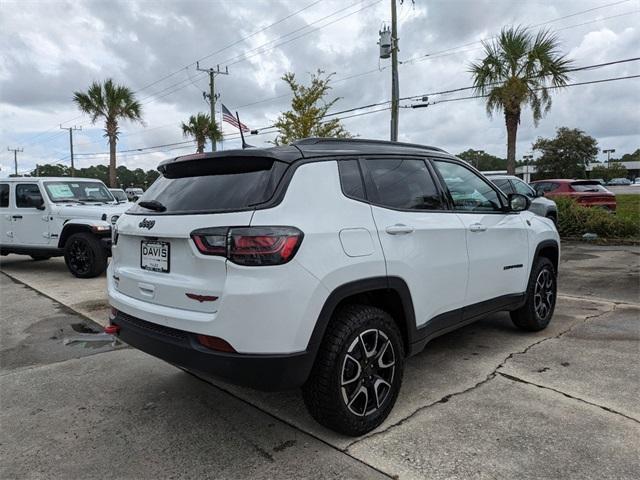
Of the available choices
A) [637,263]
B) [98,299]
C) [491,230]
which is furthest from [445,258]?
[637,263]

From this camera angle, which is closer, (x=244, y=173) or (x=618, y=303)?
(x=244, y=173)

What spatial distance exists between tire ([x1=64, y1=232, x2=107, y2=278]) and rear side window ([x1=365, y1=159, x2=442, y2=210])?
637 cm

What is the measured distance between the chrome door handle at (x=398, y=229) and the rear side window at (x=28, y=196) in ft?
26.6

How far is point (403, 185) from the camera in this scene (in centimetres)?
334

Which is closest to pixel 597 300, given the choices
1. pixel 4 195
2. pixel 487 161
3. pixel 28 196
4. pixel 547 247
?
pixel 547 247

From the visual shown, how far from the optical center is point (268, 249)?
7.97ft

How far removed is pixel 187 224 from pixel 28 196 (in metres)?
7.95

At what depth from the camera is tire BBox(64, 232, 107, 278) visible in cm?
812

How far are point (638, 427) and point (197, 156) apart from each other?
10.3 feet

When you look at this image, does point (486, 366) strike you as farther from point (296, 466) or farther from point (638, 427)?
point (296, 466)

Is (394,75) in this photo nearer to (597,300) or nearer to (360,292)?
(597,300)

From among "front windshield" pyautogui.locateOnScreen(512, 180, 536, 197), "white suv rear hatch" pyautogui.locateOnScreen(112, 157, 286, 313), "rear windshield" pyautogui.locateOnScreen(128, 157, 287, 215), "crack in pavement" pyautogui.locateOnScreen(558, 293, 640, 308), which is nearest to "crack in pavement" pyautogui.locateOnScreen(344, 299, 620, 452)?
"crack in pavement" pyautogui.locateOnScreen(558, 293, 640, 308)

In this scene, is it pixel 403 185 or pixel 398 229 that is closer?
pixel 398 229

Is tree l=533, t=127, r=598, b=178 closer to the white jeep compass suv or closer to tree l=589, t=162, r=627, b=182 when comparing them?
tree l=589, t=162, r=627, b=182
